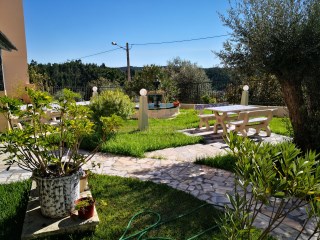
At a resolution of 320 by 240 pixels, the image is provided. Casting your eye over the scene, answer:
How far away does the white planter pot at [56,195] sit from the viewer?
3148mm

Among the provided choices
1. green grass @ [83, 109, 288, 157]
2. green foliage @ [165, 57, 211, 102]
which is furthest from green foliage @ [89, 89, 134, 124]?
green foliage @ [165, 57, 211, 102]

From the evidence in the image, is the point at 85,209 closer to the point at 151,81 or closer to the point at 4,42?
the point at 4,42

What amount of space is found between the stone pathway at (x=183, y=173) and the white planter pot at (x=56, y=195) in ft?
6.29

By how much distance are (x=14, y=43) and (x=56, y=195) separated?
12.7 metres

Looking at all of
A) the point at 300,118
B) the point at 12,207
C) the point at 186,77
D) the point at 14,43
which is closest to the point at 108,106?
the point at 12,207

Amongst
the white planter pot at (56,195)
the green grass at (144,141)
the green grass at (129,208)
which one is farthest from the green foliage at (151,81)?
the white planter pot at (56,195)

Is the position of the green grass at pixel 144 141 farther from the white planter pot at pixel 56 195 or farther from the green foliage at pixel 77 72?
the green foliage at pixel 77 72

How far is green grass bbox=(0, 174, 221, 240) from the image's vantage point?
3.17 meters

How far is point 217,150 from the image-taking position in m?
6.93

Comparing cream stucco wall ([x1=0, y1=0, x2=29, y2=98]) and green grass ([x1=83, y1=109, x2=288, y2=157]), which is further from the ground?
cream stucco wall ([x1=0, y1=0, x2=29, y2=98])

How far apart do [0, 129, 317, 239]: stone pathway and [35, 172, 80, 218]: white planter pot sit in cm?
192

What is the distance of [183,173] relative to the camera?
5227mm

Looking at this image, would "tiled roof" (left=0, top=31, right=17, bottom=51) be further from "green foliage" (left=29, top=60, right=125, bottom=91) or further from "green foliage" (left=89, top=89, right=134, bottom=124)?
"green foliage" (left=29, top=60, right=125, bottom=91)

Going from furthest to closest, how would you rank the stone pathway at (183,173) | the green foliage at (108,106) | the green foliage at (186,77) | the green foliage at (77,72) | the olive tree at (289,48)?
the green foliage at (77,72), the green foliage at (186,77), the green foliage at (108,106), the olive tree at (289,48), the stone pathway at (183,173)
